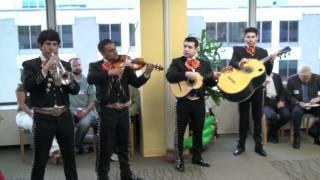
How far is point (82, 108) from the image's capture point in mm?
5078

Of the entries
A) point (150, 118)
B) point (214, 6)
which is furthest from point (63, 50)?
point (214, 6)

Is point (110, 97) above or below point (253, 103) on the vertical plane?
above

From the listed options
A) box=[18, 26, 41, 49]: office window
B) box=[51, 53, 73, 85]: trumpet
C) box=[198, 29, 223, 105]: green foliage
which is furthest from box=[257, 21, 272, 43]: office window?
box=[51, 53, 73, 85]: trumpet

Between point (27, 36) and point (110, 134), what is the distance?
247cm

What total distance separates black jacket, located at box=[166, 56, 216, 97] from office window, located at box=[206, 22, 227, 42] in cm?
173

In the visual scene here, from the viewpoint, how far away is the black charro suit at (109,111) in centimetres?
363

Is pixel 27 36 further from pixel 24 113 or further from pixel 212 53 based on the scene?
pixel 212 53

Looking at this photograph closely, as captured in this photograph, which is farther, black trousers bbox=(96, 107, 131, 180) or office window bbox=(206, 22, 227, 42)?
office window bbox=(206, 22, 227, 42)

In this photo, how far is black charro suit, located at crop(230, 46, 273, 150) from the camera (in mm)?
4617

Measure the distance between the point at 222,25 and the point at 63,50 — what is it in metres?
2.18

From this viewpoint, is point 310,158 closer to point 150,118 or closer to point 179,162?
point 179,162

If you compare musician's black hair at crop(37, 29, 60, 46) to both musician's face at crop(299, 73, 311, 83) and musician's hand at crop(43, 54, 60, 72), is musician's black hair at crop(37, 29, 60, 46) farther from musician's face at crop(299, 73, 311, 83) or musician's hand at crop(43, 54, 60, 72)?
musician's face at crop(299, 73, 311, 83)

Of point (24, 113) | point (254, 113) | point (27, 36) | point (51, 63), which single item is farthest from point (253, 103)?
point (27, 36)

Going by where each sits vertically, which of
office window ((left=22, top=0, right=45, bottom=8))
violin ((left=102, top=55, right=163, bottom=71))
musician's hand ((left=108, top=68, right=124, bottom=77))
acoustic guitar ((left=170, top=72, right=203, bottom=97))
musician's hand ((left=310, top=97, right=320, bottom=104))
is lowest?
musician's hand ((left=310, top=97, right=320, bottom=104))
